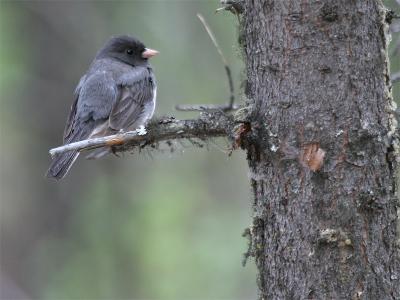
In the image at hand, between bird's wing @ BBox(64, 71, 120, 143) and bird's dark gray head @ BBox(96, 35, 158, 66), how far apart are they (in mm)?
553

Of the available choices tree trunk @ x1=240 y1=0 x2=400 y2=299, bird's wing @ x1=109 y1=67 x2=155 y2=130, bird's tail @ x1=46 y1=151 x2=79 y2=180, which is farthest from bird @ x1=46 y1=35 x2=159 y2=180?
tree trunk @ x1=240 y1=0 x2=400 y2=299

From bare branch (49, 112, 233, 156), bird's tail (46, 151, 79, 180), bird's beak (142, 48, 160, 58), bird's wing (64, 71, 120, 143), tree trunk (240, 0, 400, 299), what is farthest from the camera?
bird's beak (142, 48, 160, 58)

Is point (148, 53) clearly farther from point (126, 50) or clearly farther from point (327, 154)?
point (327, 154)

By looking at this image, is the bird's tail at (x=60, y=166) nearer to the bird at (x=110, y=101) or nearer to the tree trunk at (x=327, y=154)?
the bird at (x=110, y=101)

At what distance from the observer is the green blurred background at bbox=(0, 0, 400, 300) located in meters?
9.10

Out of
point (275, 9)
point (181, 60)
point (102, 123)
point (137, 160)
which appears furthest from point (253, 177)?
point (137, 160)

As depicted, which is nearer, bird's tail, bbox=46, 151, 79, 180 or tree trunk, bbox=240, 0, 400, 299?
tree trunk, bbox=240, 0, 400, 299

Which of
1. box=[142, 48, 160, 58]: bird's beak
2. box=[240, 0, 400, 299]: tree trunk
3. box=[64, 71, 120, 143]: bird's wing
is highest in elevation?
box=[142, 48, 160, 58]: bird's beak

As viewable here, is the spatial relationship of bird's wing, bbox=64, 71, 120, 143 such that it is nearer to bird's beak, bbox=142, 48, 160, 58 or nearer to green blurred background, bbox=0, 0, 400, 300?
bird's beak, bbox=142, 48, 160, 58

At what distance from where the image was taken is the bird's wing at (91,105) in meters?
5.42

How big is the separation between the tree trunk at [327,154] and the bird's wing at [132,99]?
9.48 feet

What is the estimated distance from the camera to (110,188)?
397 inches

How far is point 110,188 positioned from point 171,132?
746cm

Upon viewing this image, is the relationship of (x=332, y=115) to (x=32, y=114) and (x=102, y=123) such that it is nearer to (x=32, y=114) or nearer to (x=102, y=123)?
(x=102, y=123)
